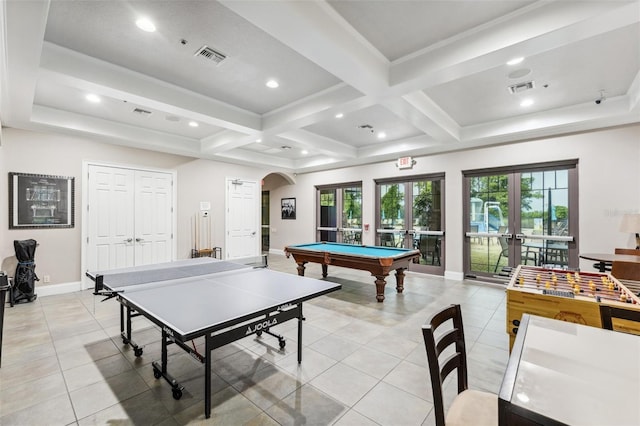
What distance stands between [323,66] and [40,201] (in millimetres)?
5415

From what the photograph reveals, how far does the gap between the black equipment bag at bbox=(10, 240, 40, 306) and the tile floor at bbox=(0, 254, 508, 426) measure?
0.63m

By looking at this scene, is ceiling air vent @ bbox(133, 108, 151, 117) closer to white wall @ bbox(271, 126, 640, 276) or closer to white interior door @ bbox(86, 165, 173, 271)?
white interior door @ bbox(86, 165, 173, 271)

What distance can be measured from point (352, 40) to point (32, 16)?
2456mm

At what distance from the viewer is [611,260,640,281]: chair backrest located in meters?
3.26

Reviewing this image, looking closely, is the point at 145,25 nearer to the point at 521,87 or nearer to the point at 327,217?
the point at 521,87

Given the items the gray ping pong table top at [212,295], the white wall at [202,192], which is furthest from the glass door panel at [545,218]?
the white wall at [202,192]

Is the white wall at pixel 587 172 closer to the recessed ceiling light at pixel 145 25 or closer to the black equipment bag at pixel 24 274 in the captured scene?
the recessed ceiling light at pixel 145 25

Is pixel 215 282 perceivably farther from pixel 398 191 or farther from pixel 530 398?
pixel 398 191

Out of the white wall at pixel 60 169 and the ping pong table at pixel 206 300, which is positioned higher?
the white wall at pixel 60 169

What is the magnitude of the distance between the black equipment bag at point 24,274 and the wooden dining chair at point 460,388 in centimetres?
603

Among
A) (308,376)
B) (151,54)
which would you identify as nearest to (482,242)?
(308,376)

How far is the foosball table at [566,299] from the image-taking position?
1956 millimetres

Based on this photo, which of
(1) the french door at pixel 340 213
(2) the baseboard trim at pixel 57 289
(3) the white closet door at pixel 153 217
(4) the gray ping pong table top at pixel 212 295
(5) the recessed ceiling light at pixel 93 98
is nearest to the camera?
(4) the gray ping pong table top at pixel 212 295

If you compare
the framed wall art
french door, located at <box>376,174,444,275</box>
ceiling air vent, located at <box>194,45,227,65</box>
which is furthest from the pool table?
the framed wall art
